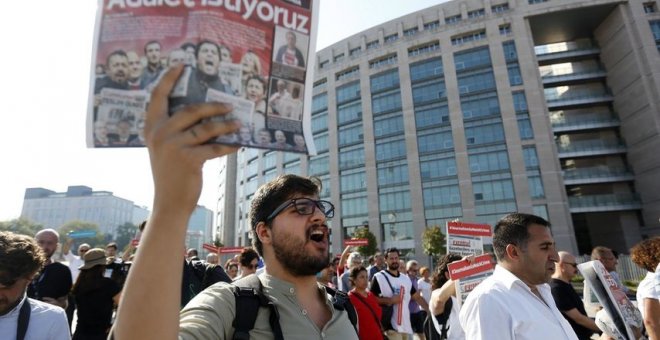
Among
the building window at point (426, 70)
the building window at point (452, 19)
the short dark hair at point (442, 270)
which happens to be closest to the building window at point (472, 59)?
the building window at point (426, 70)

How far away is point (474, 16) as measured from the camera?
38.2 meters

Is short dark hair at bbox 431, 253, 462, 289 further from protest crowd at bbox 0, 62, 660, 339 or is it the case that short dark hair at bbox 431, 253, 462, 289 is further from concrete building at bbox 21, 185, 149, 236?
concrete building at bbox 21, 185, 149, 236

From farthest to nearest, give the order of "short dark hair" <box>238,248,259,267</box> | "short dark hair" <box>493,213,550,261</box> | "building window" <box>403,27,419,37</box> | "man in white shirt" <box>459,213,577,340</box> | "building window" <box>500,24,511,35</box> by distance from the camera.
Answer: "building window" <box>403,27,419,37</box>, "building window" <box>500,24,511,35</box>, "short dark hair" <box>238,248,259,267</box>, "short dark hair" <box>493,213,550,261</box>, "man in white shirt" <box>459,213,577,340</box>

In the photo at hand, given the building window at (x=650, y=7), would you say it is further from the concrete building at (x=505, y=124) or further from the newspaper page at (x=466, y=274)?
the newspaper page at (x=466, y=274)

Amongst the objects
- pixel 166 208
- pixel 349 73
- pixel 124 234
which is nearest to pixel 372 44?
pixel 349 73

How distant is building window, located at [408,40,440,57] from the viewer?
130ft

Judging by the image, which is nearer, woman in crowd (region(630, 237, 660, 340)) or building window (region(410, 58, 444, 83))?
woman in crowd (region(630, 237, 660, 340))

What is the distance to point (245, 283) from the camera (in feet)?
5.62

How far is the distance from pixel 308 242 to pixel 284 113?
2.94 ft

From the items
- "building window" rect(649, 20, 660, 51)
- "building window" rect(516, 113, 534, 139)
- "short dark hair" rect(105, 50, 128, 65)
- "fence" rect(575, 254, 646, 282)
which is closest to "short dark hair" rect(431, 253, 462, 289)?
"short dark hair" rect(105, 50, 128, 65)

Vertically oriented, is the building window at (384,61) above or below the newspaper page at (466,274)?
above

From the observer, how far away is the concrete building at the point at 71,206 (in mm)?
92500

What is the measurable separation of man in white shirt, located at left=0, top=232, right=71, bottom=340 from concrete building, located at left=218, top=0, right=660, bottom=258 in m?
35.2

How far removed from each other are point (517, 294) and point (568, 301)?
220 cm
